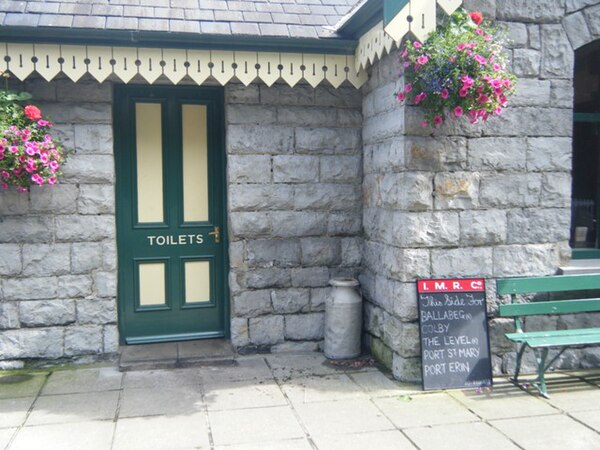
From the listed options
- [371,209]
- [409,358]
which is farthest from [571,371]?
[371,209]

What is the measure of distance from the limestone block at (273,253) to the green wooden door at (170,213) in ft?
1.34

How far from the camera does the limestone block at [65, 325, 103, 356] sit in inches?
209

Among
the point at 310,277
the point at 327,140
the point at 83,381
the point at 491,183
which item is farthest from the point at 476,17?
the point at 83,381

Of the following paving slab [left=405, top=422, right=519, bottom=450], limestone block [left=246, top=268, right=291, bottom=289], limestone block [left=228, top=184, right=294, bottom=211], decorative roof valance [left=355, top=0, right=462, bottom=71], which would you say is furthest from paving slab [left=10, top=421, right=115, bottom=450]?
decorative roof valance [left=355, top=0, right=462, bottom=71]

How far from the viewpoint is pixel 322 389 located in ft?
15.7

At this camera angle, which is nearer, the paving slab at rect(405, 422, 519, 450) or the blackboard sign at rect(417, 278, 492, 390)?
the paving slab at rect(405, 422, 519, 450)

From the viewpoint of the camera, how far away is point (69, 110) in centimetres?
523

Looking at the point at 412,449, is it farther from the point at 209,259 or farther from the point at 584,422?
the point at 209,259

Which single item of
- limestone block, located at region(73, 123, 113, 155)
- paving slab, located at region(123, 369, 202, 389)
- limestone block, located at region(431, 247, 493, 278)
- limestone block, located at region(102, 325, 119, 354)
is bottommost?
paving slab, located at region(123, 369, 202, 389)

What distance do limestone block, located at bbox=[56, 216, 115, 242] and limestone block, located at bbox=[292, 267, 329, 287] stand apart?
5.72 ft

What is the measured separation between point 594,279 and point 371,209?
1.99 m

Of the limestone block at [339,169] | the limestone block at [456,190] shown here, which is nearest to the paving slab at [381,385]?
the limestone block at [456,190]

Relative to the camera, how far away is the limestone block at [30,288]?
5.17 metres

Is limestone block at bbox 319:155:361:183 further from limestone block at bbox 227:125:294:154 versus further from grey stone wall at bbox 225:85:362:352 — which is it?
limestone block at bbox 227:125:294:154
